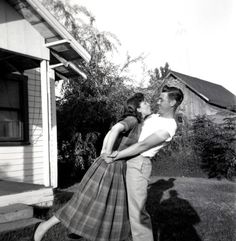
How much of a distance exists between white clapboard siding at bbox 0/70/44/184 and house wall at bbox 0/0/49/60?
2.08 metres

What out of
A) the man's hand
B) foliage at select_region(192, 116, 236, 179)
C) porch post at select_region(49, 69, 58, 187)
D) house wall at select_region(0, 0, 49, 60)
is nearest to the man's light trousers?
the man's hand

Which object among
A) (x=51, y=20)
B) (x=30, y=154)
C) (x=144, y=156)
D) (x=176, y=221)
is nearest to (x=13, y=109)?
(x=30, y=154)

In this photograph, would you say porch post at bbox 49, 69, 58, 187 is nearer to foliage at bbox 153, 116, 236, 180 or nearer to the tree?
the tree

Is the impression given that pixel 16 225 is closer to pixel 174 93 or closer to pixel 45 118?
pixel 45 118

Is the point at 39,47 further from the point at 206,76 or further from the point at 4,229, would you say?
the point at 206,76

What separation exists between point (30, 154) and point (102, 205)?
525 centimetres

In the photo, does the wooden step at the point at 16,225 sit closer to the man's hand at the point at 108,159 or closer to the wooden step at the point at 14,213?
the wooden step at the point at 14,213

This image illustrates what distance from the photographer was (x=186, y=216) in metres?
6.45

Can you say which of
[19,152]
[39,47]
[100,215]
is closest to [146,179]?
[100,215]

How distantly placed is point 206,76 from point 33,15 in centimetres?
3228

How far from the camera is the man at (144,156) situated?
133 inches

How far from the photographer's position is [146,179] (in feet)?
11.6

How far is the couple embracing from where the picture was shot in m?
3.48

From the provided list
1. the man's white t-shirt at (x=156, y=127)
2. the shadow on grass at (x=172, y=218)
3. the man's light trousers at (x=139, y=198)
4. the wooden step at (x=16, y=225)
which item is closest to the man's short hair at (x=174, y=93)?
the man's white t-shirt at (x=156, y=127)
